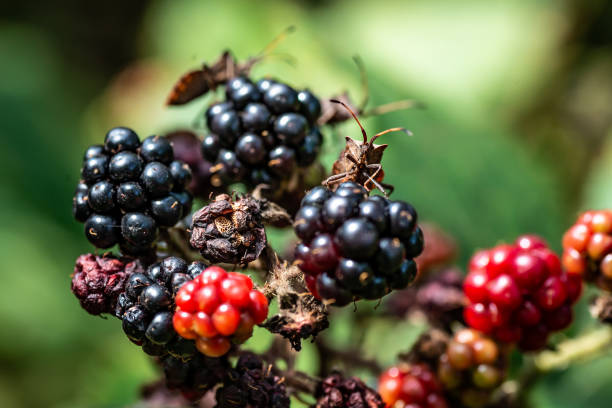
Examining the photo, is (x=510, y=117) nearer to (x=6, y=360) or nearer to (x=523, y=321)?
(x=523, y=321)

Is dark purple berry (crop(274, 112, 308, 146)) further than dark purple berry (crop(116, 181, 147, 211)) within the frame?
Yes

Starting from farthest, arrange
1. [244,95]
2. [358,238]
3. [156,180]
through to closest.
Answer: [244,95]
[156,180]
[358,238]

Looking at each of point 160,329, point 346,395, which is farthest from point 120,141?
point 346,395

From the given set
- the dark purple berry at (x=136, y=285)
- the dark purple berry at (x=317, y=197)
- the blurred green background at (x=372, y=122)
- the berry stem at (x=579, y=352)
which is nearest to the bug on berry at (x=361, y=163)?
the dark purple berry at (x=317, y=197)

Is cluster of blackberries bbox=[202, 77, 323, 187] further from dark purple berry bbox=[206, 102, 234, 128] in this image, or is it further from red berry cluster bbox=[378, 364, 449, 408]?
red berry cluster bbox=[378, 364, 449, 408]

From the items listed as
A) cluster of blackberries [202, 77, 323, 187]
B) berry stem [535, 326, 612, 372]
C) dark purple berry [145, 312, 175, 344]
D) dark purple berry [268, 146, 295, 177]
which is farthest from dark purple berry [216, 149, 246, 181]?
berry stem [535, 326, 612, 372]

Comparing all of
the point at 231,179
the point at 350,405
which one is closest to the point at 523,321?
the point at 350,405

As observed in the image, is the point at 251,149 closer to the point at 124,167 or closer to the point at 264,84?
the point at 264,84
